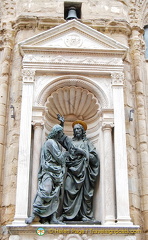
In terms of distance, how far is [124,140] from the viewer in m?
7.70

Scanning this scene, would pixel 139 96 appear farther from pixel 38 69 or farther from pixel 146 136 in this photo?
pixel 38 69

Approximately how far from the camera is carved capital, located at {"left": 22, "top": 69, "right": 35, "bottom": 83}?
8086 mm

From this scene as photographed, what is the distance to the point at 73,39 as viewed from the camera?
8.66 m

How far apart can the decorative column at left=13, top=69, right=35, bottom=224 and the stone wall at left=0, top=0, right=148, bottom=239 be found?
13.9 inches

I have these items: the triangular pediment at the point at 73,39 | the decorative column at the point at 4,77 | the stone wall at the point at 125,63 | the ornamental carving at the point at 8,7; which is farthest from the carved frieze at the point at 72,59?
the ornamental carving at the point at 8,7

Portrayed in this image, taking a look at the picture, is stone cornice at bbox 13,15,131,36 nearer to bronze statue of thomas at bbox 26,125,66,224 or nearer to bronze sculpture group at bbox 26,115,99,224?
bronze sculpture group at bbox 26,115,99,224

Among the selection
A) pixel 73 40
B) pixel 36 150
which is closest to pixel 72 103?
pixel 73 40

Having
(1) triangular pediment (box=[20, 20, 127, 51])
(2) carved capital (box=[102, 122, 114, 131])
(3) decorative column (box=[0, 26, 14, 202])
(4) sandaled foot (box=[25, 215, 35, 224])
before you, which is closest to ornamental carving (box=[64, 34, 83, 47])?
(1) triangular pediment (box=[20, 20, 127, 51])

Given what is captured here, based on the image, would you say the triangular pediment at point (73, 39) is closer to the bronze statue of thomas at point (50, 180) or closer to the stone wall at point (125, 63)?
the stone wall at point (125, 63)

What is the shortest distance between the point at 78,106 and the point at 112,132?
Answer: 1140 millimetres

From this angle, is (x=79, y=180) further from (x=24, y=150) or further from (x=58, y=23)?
(x=58, y=23)

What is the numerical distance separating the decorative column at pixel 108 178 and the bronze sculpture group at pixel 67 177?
334 mm

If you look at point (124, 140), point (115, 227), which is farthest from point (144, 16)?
point (115, 227)

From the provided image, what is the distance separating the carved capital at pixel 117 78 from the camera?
819 cm
